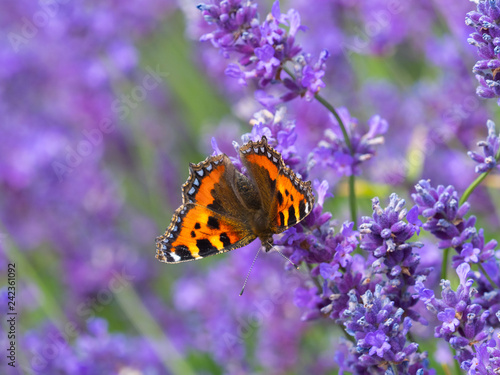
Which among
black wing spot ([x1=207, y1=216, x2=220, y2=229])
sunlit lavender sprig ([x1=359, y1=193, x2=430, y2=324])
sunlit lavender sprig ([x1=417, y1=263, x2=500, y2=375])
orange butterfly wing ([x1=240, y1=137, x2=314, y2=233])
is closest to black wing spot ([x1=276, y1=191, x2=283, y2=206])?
orange butterfly wing ([x1=240, y1=137, x2=314, y2=233])

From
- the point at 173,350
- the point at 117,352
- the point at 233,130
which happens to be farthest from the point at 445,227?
the point at 233,130

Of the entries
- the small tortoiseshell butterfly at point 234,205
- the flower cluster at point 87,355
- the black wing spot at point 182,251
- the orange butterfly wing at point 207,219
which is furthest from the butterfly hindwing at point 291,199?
the flower cluster at point 87,355

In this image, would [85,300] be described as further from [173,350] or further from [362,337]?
[362,337]

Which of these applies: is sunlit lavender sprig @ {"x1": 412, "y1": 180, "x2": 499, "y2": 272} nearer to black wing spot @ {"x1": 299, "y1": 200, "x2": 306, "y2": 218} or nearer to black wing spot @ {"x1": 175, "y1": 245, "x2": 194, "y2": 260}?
black wing spot @ {"x1": 299, "y1": 200, "x2": 306, "y2": 218}

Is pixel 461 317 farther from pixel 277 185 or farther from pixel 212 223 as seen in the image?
pixel 212 223

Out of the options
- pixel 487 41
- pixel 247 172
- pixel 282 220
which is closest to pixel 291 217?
pixel 282 220

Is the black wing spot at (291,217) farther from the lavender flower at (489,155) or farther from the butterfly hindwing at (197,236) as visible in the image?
the lavender flower at (489,155)
